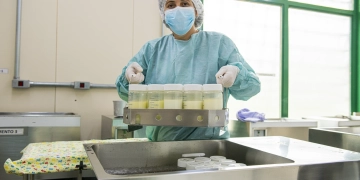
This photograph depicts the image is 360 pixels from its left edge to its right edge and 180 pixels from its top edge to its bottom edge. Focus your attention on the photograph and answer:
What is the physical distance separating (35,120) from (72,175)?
2.22 ft

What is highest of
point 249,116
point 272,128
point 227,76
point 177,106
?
point 227,76

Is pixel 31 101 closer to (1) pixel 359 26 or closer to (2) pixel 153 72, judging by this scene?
(2) pixel 153 72

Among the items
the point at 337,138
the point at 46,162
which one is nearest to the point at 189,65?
the point at 46,162

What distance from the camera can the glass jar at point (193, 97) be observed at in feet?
3.41

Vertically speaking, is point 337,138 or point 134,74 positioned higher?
point 134,74

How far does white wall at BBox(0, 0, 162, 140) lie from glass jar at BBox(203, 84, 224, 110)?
2.05 m

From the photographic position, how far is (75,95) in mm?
2814

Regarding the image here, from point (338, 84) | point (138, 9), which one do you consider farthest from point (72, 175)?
point (338, 84)

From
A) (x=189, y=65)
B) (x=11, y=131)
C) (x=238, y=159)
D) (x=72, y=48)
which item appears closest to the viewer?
(x=238, y=159)

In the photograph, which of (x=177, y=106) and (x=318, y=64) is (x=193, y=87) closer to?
(x=177, y=106)

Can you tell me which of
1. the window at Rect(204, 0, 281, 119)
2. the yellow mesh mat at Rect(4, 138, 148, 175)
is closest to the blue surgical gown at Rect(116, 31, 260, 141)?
the yellow mesh mat at Rect(4, 138, 148, 175)

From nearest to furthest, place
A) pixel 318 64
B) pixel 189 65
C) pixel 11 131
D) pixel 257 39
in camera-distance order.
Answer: pixel 189 65, pixel 11 131, pixel 257 39, pixel 318 64

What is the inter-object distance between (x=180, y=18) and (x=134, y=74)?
0.35m

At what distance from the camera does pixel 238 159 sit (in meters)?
1.19
